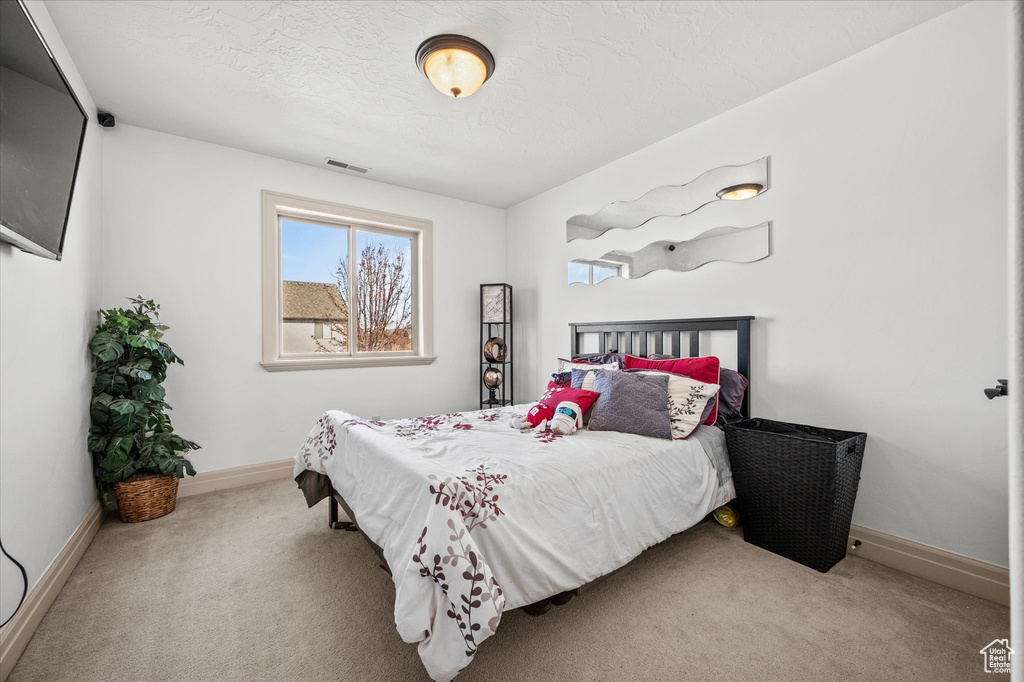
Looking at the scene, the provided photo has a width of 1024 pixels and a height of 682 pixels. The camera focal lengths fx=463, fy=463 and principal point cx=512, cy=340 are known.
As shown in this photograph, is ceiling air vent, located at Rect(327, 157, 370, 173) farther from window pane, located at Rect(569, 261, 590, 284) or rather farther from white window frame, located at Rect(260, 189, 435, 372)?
window pane, located at Rect(569, 261, 590, 284)

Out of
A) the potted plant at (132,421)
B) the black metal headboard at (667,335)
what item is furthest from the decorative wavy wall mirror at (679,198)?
the potted plant at (132,421)

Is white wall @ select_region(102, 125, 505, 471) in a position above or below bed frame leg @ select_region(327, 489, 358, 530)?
above

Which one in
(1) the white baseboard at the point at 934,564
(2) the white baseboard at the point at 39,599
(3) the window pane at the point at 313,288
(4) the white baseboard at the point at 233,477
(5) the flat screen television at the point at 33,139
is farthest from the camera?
(3) the window pane at the point at 313,288

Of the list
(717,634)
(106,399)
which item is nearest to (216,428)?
(106,399)

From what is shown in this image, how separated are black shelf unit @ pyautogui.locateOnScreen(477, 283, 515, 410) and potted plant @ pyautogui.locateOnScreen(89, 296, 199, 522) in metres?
2.44

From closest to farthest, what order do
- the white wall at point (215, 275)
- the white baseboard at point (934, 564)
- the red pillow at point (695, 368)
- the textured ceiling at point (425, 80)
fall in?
the white baseboard at point (934, 564) → the textured ceiling at point (425, 80) → the red pillow at point (695, 368) → the white wall at point (215, 275)

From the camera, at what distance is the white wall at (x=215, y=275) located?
3078 millimetres

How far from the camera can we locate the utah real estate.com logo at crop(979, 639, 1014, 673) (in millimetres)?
1614

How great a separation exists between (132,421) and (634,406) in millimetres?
2889

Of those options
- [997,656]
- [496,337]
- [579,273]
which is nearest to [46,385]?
[496,337]

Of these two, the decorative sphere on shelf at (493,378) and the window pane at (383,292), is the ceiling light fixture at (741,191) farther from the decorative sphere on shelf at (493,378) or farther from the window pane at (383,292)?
the window pane at (383,292)

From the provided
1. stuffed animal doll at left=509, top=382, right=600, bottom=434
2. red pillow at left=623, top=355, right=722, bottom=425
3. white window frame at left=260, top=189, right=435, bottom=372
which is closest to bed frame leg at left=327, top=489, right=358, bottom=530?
stuffed animal doll at left=509, top=382, right=600, bottom=434

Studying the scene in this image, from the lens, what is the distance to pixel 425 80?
2.56 metres

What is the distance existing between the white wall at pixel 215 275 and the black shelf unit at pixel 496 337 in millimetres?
994
